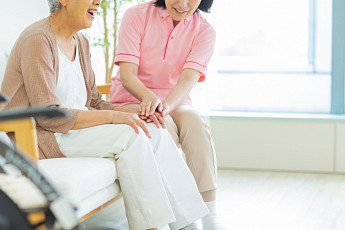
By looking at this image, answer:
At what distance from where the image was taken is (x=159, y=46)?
277cm

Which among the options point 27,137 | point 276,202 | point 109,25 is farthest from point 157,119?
point 109,25

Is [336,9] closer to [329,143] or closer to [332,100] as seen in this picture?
[332,100]

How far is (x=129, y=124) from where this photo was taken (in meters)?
2.22

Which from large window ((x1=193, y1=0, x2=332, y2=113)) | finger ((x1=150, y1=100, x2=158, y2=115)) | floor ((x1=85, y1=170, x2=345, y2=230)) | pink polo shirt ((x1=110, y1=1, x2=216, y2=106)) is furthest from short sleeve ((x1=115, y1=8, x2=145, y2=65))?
large window ((x1=193, y1=0, x2=332, y2=113))

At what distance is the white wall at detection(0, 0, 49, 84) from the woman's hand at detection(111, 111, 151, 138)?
2.04ft

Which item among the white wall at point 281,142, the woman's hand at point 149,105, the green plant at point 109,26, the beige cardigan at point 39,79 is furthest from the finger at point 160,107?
the white wall at point 281,142

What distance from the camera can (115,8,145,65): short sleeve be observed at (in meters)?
2.71

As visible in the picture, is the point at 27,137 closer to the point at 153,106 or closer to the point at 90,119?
the point at 90,119

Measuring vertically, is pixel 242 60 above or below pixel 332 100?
above

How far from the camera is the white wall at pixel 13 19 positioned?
103 inches

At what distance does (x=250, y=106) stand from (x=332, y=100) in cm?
59

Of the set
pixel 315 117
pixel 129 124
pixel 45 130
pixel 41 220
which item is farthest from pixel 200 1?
pixel 41 220

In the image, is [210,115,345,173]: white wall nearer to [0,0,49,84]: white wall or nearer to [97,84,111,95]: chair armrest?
[97,84,111,95]: chair armrest

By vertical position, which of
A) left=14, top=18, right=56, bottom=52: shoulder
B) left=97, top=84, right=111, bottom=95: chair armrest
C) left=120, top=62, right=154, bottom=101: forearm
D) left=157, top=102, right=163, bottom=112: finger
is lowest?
left=97, top=84, right=111, bottom=95: chair armrest
